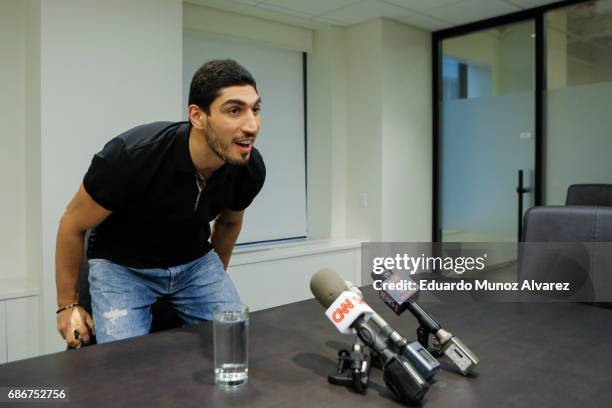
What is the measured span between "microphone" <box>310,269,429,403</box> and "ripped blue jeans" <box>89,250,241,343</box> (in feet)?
2.18

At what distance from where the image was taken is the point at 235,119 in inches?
53.4

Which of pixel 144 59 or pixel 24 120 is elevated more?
pixel 144 59

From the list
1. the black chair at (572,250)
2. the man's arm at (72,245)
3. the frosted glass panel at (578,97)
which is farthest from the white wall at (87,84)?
the frosted glass panel at (578,97)

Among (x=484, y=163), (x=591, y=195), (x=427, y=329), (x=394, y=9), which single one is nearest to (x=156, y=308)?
(x=427, y=329)

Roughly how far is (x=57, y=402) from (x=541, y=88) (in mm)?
3570

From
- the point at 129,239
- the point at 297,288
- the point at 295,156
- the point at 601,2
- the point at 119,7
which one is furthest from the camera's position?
the point at 295,156

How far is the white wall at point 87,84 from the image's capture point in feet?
8.23

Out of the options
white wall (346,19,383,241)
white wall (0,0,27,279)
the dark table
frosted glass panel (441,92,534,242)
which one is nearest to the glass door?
frosted glass panel (441,92,534,242)

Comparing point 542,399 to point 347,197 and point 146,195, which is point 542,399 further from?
point 347,197

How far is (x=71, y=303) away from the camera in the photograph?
1.48 metres

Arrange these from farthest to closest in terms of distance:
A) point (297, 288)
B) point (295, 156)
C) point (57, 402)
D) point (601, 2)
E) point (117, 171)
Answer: point (295, 156), point (297, 288), point (601, 2), point (117, 171), point (57, 402)

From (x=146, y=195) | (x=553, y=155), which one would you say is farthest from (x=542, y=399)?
(x=553, y=155)

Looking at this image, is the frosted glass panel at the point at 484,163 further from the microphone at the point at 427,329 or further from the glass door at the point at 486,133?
the microphone at the point at 427,329

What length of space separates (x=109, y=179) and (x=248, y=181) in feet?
1.48
